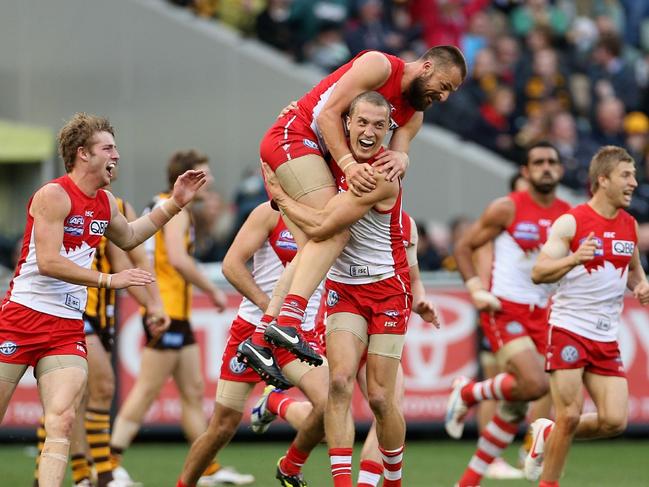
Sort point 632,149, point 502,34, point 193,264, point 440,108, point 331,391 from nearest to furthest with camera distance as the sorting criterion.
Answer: point 331,391
point 193,264
point 632,149
point 440,108
point 502,34

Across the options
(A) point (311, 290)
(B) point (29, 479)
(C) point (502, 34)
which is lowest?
(B) point (29, 479)

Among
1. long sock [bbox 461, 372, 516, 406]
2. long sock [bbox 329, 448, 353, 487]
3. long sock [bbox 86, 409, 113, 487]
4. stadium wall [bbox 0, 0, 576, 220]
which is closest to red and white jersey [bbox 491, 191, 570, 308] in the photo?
long sock [bbox 461, 372, 516, 406]

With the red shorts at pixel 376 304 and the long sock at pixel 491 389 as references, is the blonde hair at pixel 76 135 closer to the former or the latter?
the red shorts at pixel 376 304

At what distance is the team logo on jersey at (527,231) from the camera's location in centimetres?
1182

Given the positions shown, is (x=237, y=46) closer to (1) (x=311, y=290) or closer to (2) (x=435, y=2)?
(2) (x=435, y=2)

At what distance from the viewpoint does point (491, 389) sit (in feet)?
37.7

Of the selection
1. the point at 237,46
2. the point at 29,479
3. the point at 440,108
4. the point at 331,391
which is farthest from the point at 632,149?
the point at 331,391

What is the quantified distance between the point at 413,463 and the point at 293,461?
155 inches

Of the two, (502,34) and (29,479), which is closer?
(29,479)

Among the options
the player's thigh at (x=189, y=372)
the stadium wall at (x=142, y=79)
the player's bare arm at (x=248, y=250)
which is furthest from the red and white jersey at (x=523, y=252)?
the stadium wall at (x=142, y=79)

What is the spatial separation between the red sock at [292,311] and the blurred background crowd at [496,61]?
943cm

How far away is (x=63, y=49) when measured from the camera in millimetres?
19969

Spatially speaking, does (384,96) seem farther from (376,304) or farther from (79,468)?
(79,468)

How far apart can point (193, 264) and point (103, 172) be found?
2.98 metres
